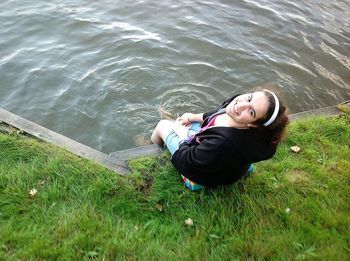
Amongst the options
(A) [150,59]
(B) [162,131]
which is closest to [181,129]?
(B) [162,131]

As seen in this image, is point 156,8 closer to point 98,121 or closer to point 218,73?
point 218,73

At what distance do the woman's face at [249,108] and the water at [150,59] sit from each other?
2.59 metres

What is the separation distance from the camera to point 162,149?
533 centimetres

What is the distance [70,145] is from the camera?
16.9ft

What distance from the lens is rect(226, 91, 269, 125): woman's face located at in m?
3.86

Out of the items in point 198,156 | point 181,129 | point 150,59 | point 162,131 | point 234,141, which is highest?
point 234,141

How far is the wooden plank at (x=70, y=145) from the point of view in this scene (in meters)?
4.94

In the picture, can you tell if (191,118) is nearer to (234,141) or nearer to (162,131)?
(162,131)

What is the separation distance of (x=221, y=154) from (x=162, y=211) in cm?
98

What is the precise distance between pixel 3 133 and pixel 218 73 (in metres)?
4.16

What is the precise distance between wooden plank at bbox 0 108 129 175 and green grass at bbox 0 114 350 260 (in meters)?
0.14

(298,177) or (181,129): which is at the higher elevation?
(181,129)

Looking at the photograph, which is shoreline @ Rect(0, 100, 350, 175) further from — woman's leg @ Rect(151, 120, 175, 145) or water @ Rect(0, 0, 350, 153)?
water @ Rect(0, 0, 350, 153)

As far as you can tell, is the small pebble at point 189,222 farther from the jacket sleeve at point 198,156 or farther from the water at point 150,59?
the water at point 150,59
